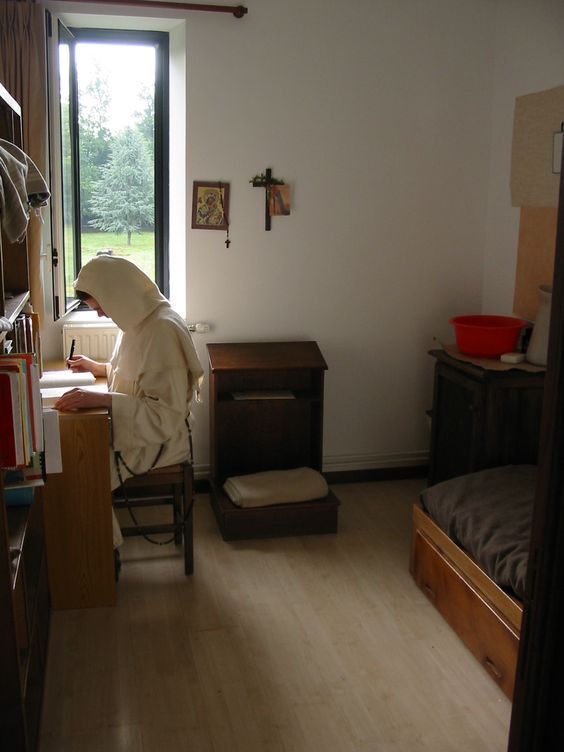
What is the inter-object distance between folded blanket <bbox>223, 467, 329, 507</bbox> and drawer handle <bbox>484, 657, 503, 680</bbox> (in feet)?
4.13

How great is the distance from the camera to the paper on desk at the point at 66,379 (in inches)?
133

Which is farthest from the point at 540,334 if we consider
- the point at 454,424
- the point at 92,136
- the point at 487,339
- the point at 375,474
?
the point at 92,136

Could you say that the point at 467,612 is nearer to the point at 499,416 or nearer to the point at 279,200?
the point at 499,416

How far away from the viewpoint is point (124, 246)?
434cm

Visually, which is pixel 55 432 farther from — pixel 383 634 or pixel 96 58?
pixel 96 58

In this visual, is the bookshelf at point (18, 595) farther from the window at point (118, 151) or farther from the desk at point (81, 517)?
the window at point (118, 151)

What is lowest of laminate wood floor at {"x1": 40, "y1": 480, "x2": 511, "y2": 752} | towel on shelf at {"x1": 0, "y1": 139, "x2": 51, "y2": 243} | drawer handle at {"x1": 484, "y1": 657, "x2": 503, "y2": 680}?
laminate wood floor at {"x1": 40, "y1": 480, "x2": 511, "y2": 752}

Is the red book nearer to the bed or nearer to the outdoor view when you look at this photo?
the bed

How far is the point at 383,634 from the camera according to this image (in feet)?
9.87

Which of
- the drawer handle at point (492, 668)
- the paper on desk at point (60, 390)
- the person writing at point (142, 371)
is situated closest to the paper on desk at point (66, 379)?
the paper on desk at point (60, 390)

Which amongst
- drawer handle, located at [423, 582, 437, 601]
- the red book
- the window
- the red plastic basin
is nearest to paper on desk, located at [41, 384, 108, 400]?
the window

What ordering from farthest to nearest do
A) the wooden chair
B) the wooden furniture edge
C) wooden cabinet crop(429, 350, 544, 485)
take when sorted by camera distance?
wooden cabinet crop(429, 350, 544, 485) → the wooden chair → the wooden furniture edge

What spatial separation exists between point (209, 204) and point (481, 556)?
7.05 feet

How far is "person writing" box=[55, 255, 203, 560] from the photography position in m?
3.20
